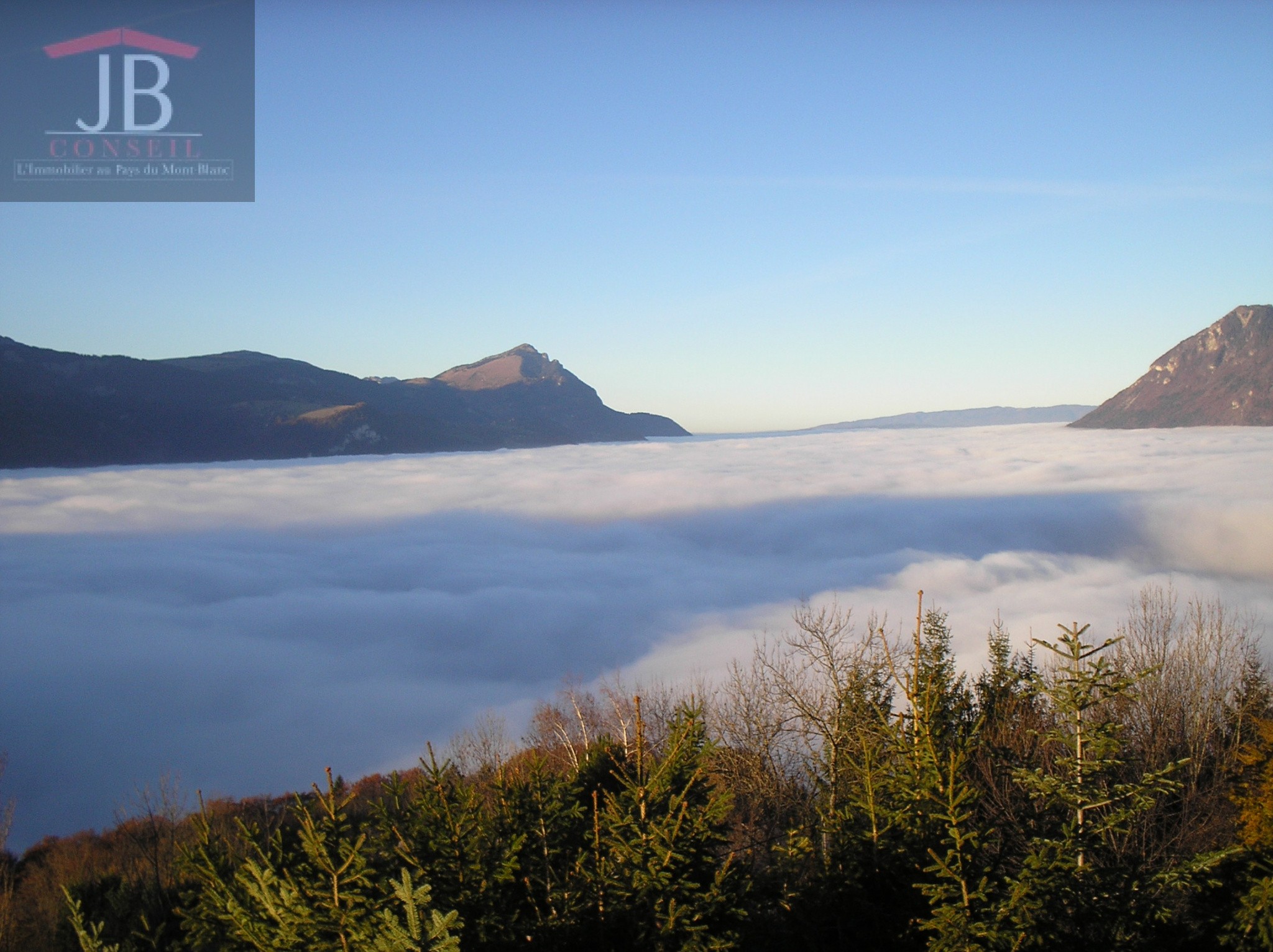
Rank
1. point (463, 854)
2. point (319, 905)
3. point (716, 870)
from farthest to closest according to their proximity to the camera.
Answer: point (716, 870) < point (463, 854) < point (319, 905)

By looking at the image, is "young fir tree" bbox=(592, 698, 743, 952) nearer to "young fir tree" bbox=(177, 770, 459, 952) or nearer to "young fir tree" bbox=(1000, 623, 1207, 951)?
"young fir tree" bbox=(177, 770, 459, 952)

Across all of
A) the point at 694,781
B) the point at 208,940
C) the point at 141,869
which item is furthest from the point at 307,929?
the point at 141,869

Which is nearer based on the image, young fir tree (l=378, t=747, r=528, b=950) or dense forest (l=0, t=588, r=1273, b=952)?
dense forest (l=0, t=588, r=1273, b=952)

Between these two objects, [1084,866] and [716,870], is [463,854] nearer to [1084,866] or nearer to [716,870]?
[716,870]

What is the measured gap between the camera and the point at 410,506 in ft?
637

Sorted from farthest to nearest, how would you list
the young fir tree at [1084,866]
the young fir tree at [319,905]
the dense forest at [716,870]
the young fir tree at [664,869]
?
the young fir tree at [664,869]
the young fir tree at [1084,866]
the dense forest at [716,870]
the young fir tree at [319,905]

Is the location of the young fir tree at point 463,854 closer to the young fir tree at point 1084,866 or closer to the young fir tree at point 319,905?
the young fir tree at point 319,905

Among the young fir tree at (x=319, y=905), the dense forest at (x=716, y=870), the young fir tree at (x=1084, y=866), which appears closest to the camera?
the young fir tree at (x=319, y=905)

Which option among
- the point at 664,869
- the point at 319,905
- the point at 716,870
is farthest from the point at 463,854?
the point at 716,870

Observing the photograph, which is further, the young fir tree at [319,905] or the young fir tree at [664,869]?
→ the young fir tree at [664,869]

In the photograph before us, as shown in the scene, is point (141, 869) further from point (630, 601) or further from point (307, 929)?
point (630, 601)

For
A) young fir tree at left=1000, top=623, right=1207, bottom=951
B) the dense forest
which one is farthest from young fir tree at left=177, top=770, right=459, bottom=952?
young fir tree at left=1000, top=623, right=1207, bottom=951

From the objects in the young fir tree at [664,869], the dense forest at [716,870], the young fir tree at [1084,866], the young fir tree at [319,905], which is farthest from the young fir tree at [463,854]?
the young fir tree at [1084,866]

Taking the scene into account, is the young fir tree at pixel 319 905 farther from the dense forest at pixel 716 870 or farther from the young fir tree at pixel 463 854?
the young fir tree at pixel 463 854
